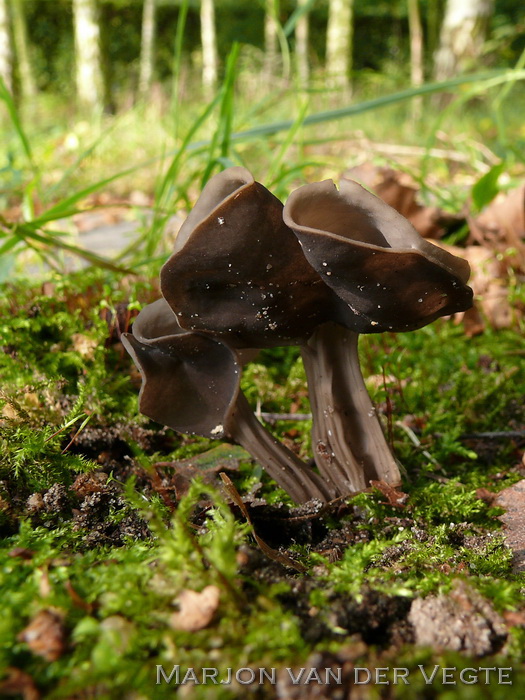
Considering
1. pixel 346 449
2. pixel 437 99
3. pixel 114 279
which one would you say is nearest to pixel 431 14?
pixel 437 99

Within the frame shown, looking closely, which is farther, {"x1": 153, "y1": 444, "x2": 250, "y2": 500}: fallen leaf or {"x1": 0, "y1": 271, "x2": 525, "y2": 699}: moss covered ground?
{"x1": 153, "y1": 444, "x2": 250, "y2": 500}: fallen leaf

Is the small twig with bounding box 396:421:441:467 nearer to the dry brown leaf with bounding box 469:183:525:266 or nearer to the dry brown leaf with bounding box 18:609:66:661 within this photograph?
the dry brown leaf with bounding box 18:609:66:661

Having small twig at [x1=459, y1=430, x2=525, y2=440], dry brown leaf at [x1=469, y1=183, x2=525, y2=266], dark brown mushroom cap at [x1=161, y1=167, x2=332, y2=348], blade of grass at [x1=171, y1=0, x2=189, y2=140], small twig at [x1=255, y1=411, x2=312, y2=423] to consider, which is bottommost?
small twig at [x1=459, y1=430, x2=525, y2=440]

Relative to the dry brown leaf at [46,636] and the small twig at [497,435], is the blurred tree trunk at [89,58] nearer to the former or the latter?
the small twig at [497,435]

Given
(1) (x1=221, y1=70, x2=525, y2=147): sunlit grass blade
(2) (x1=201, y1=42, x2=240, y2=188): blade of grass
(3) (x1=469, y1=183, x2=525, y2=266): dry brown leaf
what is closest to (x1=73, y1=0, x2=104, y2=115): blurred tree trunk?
(1) (x1=221, y1=70, x2=525, y2=147): sunlit grass blade

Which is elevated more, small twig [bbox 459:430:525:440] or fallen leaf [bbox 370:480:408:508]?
fallen leaf [bbox 370:480:408:508]

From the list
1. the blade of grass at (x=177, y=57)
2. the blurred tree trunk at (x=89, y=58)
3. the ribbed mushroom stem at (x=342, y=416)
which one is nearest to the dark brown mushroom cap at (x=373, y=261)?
the ribbed mushroom stem at (x=342, y=416)
